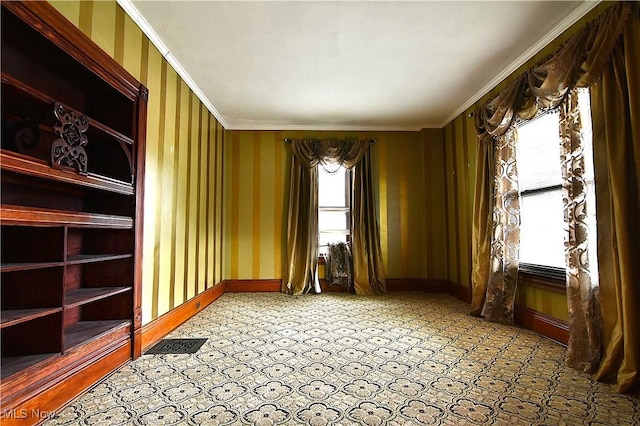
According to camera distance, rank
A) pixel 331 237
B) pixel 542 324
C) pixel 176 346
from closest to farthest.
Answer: pixel 176 346 < pixel 542 324 < pixel 331 237

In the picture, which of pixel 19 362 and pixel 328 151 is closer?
pixel 19 362

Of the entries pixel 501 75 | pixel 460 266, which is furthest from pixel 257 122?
pixel 460 266

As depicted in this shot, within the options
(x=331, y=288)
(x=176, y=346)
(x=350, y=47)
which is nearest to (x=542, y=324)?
(x=331, y=288)

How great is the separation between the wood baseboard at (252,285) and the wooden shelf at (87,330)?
2522 millimetres

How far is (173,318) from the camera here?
9.43 ft

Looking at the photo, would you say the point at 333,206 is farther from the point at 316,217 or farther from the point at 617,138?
the point at 617,138

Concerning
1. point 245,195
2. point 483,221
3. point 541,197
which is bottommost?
point 483,221

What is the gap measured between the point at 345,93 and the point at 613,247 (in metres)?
2.98

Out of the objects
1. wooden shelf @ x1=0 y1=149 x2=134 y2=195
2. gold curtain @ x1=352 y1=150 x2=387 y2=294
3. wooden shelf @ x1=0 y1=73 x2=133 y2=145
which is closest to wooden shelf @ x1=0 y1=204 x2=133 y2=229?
wooden shelf @ x1=0 y1=149 x2=134 y2=195

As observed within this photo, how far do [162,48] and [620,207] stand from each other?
12.5 ft

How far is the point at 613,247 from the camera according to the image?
1890mm

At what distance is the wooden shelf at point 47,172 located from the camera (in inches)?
53.0

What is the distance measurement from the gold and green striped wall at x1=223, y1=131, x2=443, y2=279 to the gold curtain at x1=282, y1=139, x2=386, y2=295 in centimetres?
19

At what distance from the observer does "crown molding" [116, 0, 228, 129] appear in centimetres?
223
